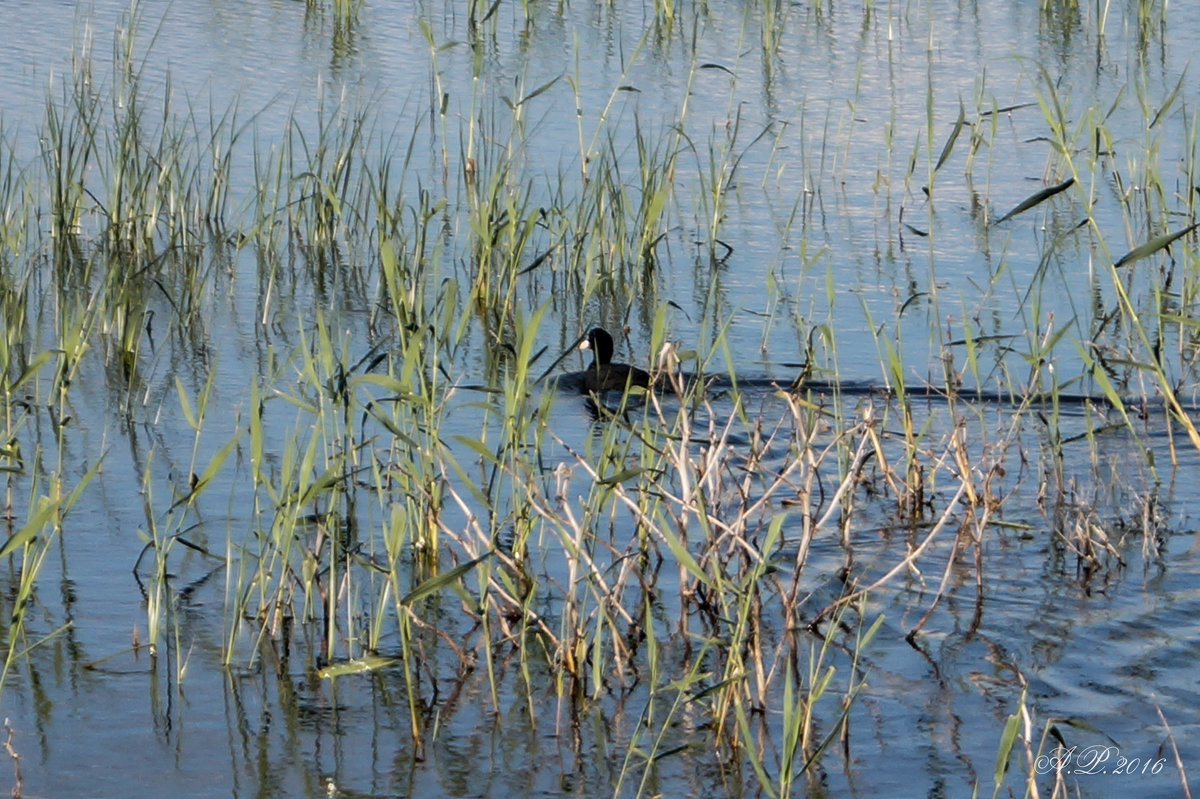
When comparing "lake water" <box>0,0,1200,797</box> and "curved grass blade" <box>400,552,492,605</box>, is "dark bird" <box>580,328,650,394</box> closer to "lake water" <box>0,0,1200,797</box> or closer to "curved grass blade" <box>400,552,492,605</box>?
"lake water" <box>0,0,1200,797</box>

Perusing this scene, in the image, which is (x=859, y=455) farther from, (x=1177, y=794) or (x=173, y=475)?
(x=173, y=475)

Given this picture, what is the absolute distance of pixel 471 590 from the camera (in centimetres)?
480

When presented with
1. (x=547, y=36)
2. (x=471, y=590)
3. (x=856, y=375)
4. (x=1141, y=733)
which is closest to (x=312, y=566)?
(x=471, y=590)

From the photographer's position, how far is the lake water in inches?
149

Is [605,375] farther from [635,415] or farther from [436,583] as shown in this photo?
[436,583]

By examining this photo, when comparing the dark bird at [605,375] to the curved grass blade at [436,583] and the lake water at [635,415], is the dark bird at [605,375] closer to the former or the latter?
the lake water at [635,415]

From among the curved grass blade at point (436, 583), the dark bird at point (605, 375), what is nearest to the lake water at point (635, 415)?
Answer: the dark bird at point (605, 375)

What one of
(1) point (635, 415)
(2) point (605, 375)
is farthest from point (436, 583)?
(1) point (635, 415)

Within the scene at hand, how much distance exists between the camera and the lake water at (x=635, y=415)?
12.4 ft

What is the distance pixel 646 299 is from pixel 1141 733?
453cm

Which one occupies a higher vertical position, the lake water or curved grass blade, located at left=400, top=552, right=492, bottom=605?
curved grass blade, located at left=400, top=552, right=492, bottom=605

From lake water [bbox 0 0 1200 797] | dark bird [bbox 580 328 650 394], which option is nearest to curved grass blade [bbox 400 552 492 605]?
lake water [bbox 0 0 1200 797]

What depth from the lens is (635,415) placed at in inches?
292

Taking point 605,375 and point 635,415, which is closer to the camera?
point 605,375
